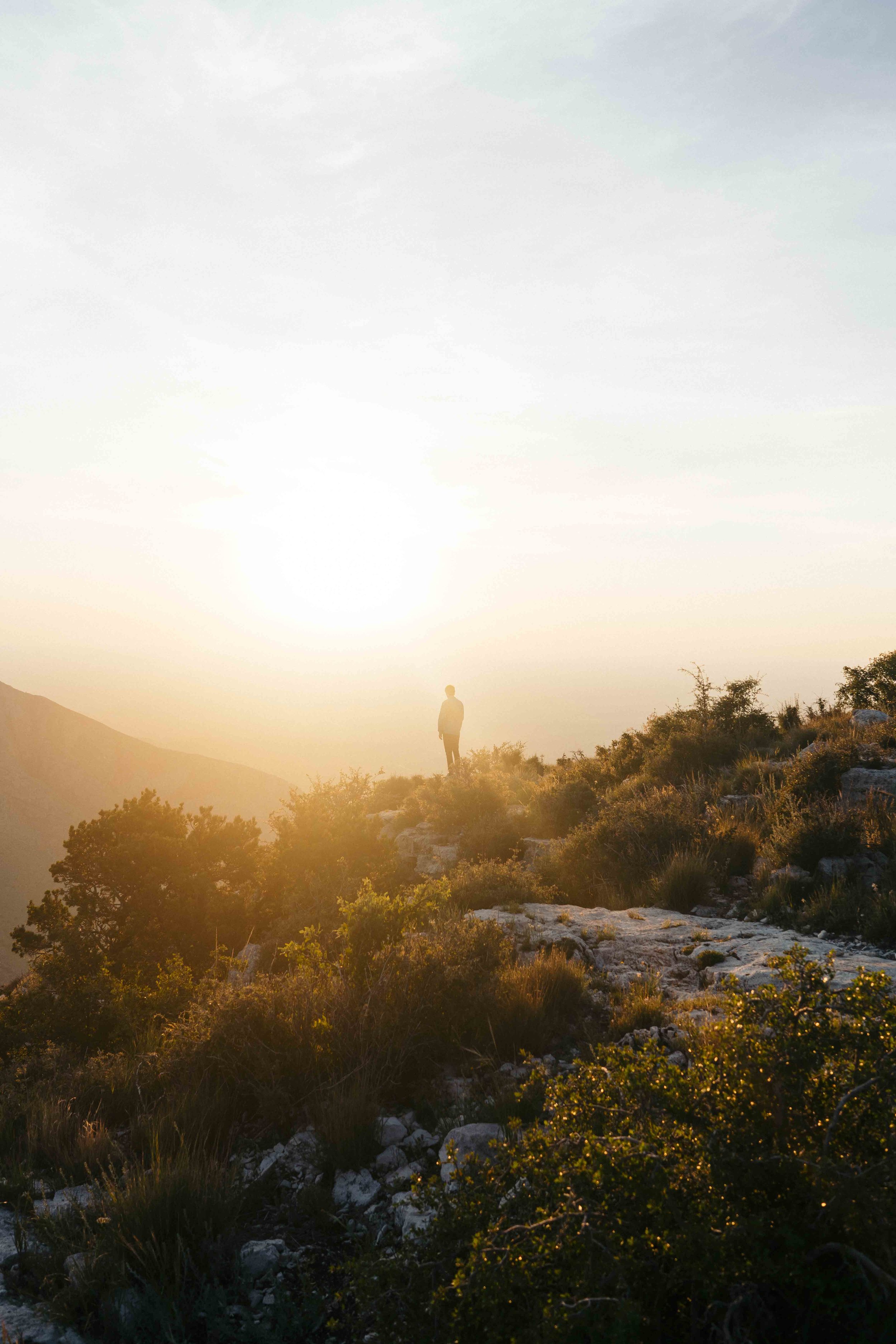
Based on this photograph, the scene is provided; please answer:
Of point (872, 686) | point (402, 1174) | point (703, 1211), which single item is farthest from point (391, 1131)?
point (872, 686)

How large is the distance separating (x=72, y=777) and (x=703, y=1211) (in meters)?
178

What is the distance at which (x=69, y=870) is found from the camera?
11812 millimetres

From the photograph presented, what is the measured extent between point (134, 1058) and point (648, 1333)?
4.55m

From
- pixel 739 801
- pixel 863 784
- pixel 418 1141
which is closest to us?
pixel 418 1141

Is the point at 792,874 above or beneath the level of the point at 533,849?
above

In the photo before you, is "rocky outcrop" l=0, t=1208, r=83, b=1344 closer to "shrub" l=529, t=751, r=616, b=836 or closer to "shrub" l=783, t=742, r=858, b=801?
"shrub" l=783, t=742, r=858, b=801

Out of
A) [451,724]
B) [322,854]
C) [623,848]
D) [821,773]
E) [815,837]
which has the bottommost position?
[322,854]

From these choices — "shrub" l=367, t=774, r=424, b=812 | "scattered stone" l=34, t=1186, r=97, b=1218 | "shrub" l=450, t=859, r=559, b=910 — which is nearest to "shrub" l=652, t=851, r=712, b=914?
"shrub" l=450, t=859, r=559, b=910

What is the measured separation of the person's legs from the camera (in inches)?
790

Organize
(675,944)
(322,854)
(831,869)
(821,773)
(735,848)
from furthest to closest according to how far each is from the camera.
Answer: (322,854) < (821,773) < (735,848) < (831,869) < (675,944)

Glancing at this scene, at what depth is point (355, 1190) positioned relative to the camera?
3.86m

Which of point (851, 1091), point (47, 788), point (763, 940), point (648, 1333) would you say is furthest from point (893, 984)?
point (47, 788)

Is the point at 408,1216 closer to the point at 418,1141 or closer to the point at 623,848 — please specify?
the point at 418,1141

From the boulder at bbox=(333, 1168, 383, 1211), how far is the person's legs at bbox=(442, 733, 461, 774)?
16.0 metres
